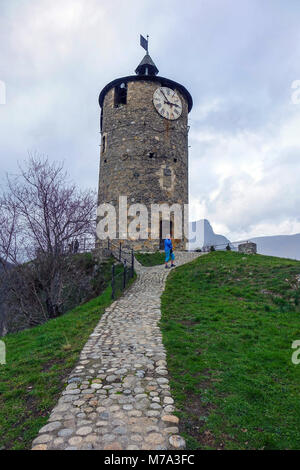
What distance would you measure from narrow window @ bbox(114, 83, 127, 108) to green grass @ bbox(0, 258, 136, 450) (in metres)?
18.1

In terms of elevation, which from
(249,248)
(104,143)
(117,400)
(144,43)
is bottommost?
(117,400)

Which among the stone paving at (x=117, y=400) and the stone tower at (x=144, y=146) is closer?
the stone paving at (x=117, y=400)

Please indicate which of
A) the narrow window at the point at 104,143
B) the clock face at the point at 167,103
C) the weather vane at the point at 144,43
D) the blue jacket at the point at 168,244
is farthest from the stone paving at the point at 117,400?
the weather vane at the point at 144,43

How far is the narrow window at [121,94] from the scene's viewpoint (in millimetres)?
21288

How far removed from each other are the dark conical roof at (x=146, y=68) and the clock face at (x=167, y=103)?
3.60 metres

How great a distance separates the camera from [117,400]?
12.0 feet

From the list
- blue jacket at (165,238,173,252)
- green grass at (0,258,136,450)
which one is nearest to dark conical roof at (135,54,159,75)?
blue jacket at (165,238,173,252)

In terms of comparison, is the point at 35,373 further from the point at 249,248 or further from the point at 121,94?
the point at 121,94

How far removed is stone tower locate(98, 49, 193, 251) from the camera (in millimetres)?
19359

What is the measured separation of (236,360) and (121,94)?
852 inches

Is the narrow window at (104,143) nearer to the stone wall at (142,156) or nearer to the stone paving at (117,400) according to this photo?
the stone wall at (142,156)

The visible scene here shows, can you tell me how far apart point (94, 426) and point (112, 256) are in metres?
13.3

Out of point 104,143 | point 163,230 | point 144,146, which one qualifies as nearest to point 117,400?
point 163,230
